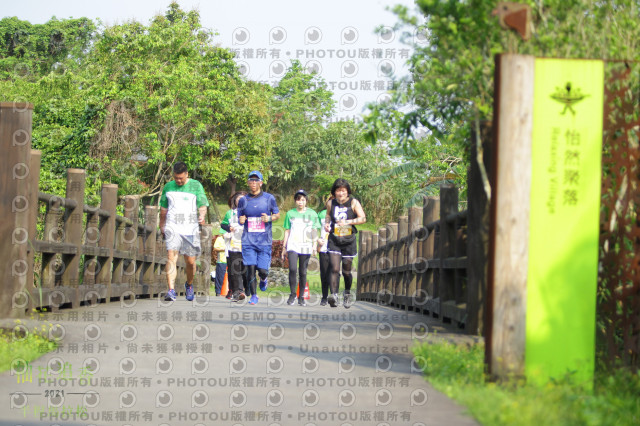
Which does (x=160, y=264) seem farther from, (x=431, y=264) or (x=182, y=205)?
(x=431, y=264)

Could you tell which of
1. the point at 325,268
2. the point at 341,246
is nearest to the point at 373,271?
the point at 325,268

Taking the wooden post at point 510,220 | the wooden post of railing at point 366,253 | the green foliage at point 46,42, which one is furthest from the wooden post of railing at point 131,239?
the green foliage at point 46,42

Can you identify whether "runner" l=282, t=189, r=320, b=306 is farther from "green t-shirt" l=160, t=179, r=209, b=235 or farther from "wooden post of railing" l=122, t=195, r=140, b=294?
"wooden post of railing" l=122, t=195, r=140, b=294

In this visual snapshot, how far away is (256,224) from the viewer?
13.2 metres

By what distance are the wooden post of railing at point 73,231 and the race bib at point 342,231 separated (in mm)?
3740

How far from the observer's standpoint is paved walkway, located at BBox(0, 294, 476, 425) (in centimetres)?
466

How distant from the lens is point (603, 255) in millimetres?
5840

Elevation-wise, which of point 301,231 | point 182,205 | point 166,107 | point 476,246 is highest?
point 166,107

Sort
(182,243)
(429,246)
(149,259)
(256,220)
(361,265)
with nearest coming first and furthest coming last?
(429,246), (182,243), (256,220), (149,259), (361,265)

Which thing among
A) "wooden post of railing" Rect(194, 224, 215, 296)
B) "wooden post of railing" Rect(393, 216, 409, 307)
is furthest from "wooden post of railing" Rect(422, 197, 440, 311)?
"wooden post of railing" Rect(194, 224, 215, 296)

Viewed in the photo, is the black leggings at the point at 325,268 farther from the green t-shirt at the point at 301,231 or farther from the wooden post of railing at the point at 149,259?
the wooden post of railing at the point at 149,259

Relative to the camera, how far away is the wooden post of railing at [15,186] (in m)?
8.05

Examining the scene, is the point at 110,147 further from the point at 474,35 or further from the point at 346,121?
the point at 474,35

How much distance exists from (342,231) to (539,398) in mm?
8010
